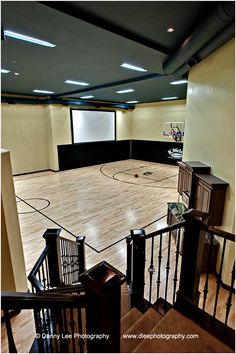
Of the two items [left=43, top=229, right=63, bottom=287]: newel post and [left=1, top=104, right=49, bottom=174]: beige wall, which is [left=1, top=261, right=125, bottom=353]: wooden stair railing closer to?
A: [left=43, top=229, right=63, bottom=287]: newel post

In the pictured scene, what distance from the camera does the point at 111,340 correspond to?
1.14 m

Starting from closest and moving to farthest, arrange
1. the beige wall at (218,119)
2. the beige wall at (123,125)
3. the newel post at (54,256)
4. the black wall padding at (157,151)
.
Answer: the newel post at (54,256) < the beige wall at (218,119) < the black wall padding at (157,151) < the beige wall at (123,125)

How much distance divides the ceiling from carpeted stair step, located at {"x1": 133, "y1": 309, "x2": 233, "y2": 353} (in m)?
3.07

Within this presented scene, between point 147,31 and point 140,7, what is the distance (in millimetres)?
651

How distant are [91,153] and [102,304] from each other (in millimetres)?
11320

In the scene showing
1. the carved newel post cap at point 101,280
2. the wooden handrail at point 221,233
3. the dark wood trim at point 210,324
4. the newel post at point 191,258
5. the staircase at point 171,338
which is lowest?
the staircase at point 171,338

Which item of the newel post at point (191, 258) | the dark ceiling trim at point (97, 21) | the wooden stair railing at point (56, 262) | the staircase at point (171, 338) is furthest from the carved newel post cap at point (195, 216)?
the dark ceiling trim at point (97, 21)

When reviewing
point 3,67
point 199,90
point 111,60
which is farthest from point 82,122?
point 199,90

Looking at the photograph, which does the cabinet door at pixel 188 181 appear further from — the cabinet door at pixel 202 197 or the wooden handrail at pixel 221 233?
the wooden handrail at pixel 221 233

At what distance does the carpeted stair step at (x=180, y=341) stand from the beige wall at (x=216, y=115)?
159 centimetres

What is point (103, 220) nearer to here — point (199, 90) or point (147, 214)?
point (147, 214)

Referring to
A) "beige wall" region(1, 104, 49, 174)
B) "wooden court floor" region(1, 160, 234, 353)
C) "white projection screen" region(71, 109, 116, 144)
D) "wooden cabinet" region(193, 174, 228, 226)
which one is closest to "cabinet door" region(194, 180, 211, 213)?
"wooden cabinet" region(193, 174, 228, 226)

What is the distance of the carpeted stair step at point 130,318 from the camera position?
2.15 m

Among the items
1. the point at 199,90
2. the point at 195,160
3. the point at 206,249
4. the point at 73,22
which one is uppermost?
the point at 73,22
